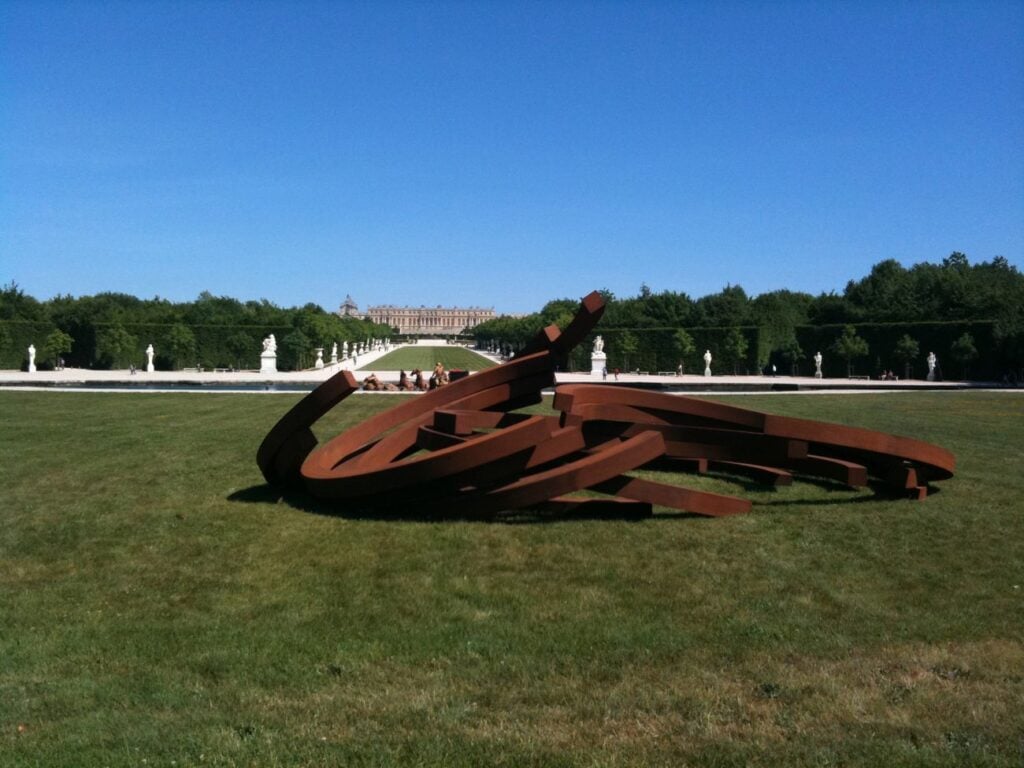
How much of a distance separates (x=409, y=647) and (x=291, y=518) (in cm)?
386

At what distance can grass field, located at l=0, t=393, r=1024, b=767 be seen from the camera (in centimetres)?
406

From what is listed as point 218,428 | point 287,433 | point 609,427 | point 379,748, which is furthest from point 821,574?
point 218,428

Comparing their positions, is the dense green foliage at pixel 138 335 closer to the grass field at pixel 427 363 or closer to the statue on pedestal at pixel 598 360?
the grass field at pixel 427 363

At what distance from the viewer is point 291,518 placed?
881cm

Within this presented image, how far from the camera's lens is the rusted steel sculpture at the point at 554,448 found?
26.9 ft

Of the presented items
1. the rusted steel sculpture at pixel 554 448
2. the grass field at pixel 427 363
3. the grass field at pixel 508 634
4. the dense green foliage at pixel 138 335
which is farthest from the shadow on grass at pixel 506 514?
the dense green foliage at pixel 138 335

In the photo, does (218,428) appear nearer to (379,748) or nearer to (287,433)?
(287,433)

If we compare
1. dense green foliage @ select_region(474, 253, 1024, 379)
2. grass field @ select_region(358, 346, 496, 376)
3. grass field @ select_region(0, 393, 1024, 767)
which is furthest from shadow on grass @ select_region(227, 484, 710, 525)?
dense green foliage @ select_region(474, 253, 1024, 379)

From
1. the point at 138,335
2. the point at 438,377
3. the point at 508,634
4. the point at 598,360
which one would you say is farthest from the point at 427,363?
the point at 508,634

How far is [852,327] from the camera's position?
52656 millimetres

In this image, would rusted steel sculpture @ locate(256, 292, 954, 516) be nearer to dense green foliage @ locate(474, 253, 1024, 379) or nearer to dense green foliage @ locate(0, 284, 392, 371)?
dense green foliage @ locate(474, 253, 1024, 379)

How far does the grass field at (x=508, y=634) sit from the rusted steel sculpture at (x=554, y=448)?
33cm

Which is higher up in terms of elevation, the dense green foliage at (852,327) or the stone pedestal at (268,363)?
the dense green foliage at (852,327)

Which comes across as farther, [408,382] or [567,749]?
[408,382]
